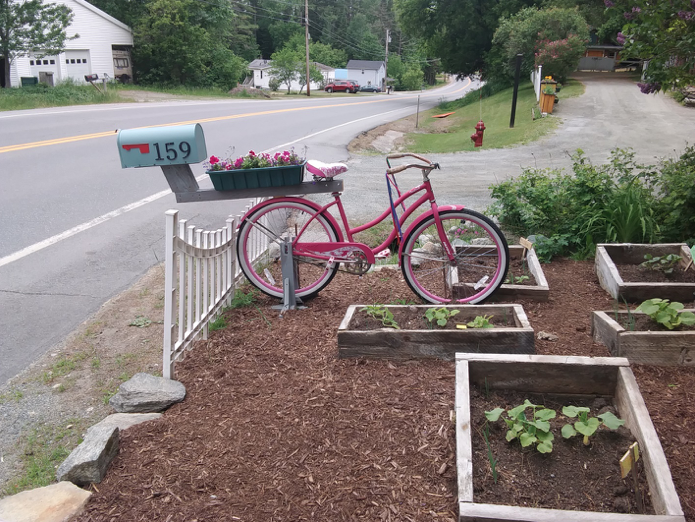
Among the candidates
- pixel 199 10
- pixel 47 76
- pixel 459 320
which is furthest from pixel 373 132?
pixel 199 10

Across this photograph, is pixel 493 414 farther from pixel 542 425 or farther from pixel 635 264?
pixel 635 264

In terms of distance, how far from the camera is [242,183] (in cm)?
447

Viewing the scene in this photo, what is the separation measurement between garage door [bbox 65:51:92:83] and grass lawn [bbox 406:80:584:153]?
23.7m

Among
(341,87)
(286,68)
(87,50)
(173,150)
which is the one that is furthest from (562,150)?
(341,87)

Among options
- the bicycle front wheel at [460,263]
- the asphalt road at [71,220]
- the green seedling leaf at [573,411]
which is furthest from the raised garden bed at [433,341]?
the asphalt road at [71,220]

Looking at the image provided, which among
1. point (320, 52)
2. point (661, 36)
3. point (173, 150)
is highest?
point (320, 52)

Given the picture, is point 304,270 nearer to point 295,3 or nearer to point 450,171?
point 450,171

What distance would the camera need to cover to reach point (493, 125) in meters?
20.5

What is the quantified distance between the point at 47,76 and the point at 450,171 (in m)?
34.2

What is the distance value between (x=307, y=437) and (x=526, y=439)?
1058 mm

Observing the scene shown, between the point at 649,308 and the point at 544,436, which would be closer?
the point at 544,436

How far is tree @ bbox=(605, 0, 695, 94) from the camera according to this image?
521 cm

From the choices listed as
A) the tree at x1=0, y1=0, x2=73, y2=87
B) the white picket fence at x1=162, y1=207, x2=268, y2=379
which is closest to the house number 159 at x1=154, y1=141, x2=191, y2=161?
the white picket fence at x1=162, y1=207, x2=268, y2=379

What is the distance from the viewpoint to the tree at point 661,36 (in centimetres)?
521
